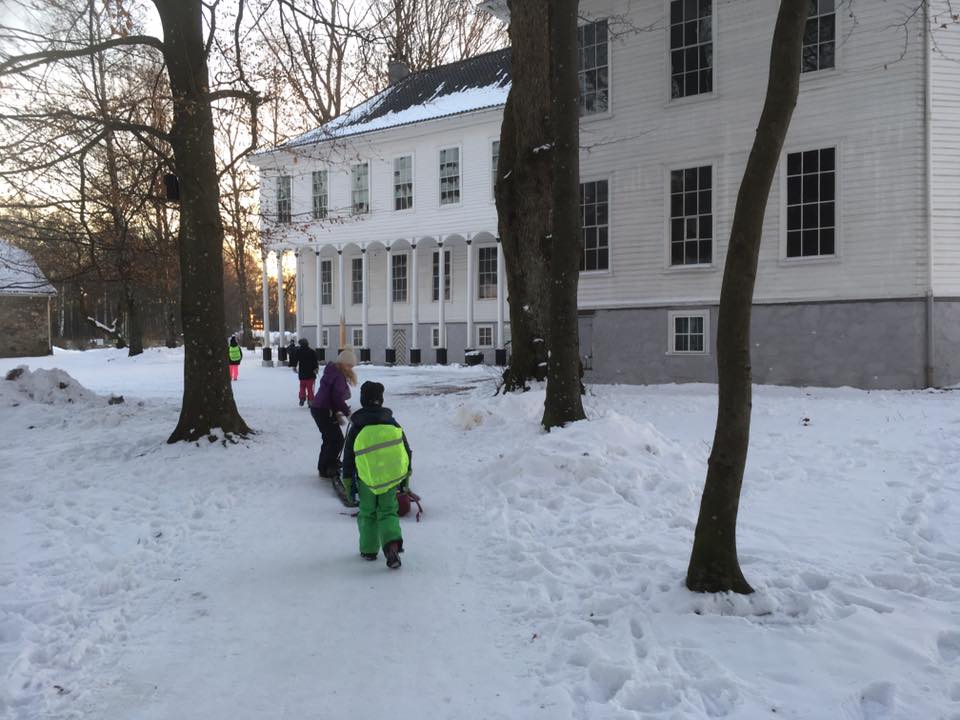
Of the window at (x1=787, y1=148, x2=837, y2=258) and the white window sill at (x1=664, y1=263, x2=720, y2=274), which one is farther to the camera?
the white window sill at (x1=664, y1=263, x2=720, y2=274)

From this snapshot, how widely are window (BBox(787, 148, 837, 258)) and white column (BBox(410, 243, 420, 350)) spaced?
51.4ft

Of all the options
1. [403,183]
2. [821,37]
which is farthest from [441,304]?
[821,37]

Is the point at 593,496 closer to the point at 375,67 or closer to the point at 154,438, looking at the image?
the point at 154,438

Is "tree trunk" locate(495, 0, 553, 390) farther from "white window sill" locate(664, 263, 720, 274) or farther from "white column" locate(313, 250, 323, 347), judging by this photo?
"white column" locate(313, 250, 323, 347)

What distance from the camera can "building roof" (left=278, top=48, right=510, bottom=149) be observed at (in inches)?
1067

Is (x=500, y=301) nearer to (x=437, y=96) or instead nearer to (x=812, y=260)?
(x=437, y=96)

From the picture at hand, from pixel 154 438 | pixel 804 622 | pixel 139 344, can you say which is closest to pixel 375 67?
pixel 154 438

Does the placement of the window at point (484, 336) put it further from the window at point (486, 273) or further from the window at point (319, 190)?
the window at point (319, 190)

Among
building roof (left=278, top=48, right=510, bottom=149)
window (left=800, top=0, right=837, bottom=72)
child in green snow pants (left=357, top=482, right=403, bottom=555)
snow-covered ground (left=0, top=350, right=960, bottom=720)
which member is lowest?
snow-covered ground (left=0, top=350, right=960, bottom=720)

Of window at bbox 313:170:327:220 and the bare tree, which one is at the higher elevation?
window at bbox 313:170:327:220

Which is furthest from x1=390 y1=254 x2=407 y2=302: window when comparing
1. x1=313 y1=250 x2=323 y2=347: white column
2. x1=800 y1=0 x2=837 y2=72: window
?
x1=800 y1=0 x2=837 y2=72: window

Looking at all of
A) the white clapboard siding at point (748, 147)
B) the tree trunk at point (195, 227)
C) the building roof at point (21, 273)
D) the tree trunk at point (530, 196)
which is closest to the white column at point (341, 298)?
the building roof at point (21, 273)

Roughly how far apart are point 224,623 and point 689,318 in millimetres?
14239

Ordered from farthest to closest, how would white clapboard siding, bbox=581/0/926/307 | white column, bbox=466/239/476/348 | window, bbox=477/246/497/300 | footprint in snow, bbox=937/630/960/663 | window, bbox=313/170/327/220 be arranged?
window, bbox=313/170/327/220 → window, bbox=477/246/497/300 → white column, bbox=466/239/476/348 → white clapboard siding, bbox=581/0/926/307 → footprint in snow, bbox=937/630/960/663
